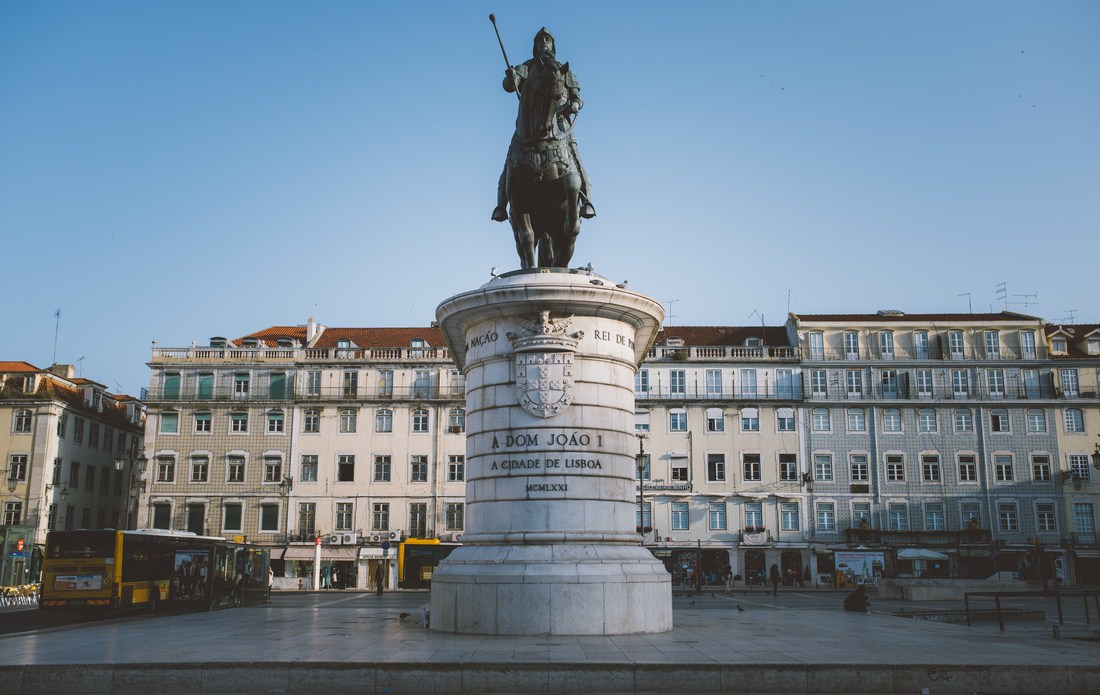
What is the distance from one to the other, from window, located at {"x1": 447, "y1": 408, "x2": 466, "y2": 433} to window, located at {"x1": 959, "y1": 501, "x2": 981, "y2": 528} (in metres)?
32.5

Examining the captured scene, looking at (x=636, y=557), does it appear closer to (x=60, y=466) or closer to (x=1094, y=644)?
(x=1094, y=644)

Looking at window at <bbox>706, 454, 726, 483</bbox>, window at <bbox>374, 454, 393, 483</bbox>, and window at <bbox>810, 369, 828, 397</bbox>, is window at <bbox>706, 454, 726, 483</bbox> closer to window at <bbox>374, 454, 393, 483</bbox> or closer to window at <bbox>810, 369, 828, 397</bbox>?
window at <bbox>810, 369, 828, 397</bbox>

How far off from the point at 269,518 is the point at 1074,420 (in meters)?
52.5

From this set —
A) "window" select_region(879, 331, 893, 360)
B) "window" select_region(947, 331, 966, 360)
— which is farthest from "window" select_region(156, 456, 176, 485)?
"window" select_region(947, 331, 966, 360)

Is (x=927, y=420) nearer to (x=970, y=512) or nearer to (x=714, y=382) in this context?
(x=970, y=512)

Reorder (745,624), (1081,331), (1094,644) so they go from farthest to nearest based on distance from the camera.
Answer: (1081,331) → (745,624) → (1094,644)

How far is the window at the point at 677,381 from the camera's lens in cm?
6506

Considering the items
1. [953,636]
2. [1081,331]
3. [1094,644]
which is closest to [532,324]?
[953,636]

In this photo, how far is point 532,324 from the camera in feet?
57.0

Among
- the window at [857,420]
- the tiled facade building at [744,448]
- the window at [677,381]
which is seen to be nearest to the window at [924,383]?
the tiled facade building at [744,448]

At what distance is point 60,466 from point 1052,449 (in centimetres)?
6422

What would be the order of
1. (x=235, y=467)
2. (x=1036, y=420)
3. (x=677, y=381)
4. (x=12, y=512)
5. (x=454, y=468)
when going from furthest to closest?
(x=677, y=381) < (x=235, y=467) < (x=1036, y=420) < (x=454, y=468) < (x=12, y=512)

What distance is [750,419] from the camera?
64562 mm

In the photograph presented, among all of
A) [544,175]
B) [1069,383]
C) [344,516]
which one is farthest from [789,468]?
[544,175]
